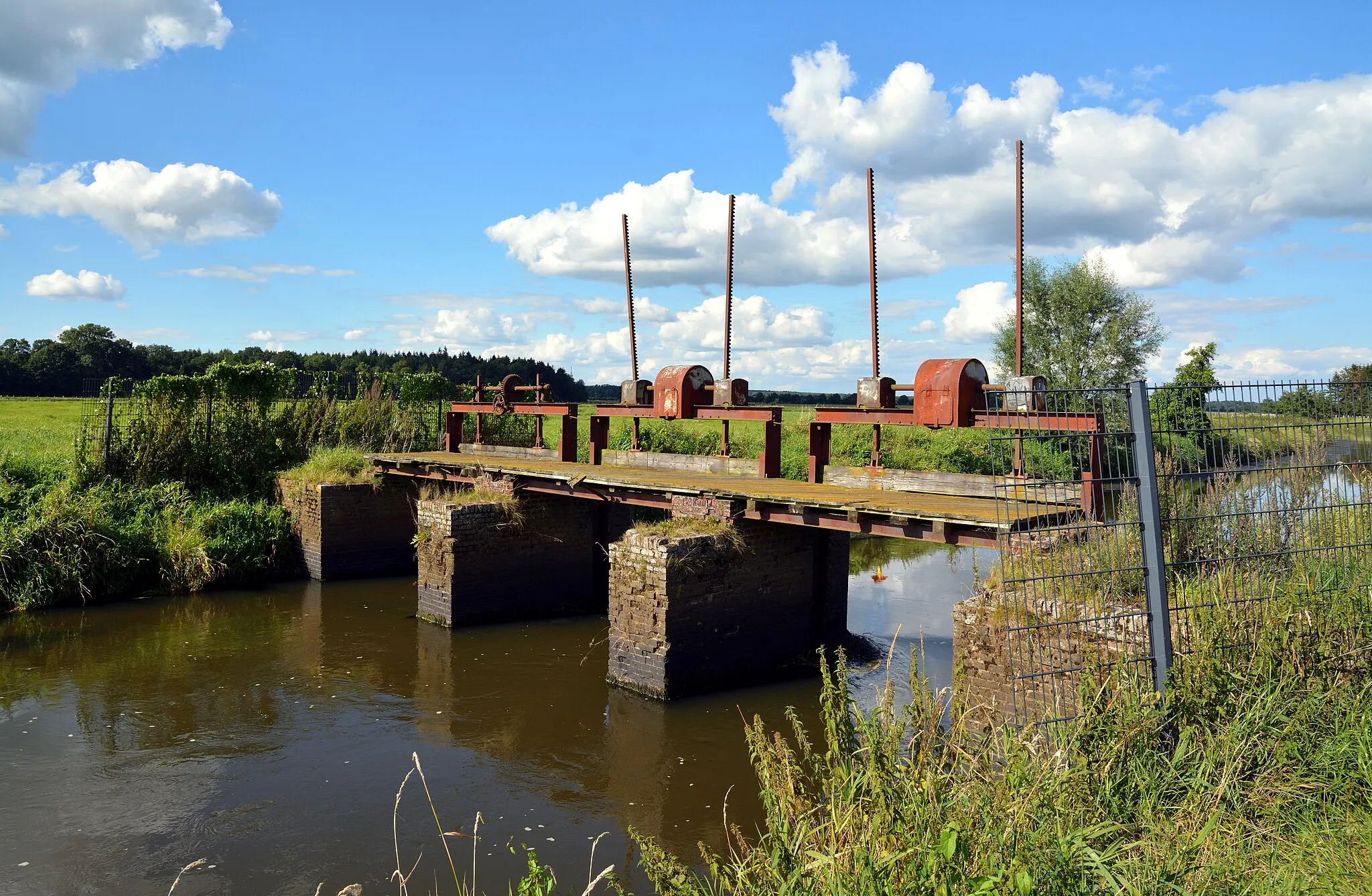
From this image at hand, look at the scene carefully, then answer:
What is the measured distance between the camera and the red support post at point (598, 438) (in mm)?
13961

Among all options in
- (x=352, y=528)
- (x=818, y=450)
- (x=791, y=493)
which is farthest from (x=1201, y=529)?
(x=352, y=528)

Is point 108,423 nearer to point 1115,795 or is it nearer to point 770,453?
point 770,453

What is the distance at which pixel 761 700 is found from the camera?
941 cm

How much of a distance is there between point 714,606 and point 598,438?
16.9 ft

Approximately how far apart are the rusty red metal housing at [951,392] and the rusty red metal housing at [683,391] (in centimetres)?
346

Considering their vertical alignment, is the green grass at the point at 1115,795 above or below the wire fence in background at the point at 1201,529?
below

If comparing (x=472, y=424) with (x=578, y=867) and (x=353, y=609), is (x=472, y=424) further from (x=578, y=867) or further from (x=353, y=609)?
(x=578, y=867)

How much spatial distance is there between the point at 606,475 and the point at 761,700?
3.56 m

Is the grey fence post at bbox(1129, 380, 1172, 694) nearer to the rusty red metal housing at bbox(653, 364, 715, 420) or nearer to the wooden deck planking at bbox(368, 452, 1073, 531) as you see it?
the wooden deck planking at bbox(368, 452, 1073, 531)

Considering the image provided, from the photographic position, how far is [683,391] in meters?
11.7

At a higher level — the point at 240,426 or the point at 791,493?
the point at 240,426

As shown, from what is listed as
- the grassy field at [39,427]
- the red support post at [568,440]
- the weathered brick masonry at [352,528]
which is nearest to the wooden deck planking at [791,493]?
the red support post at [568,440]

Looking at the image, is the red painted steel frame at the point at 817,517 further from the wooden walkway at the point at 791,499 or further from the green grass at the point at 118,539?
the green grass at the point at 118,539

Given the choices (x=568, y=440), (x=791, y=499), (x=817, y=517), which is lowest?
(x=817, y=517)
